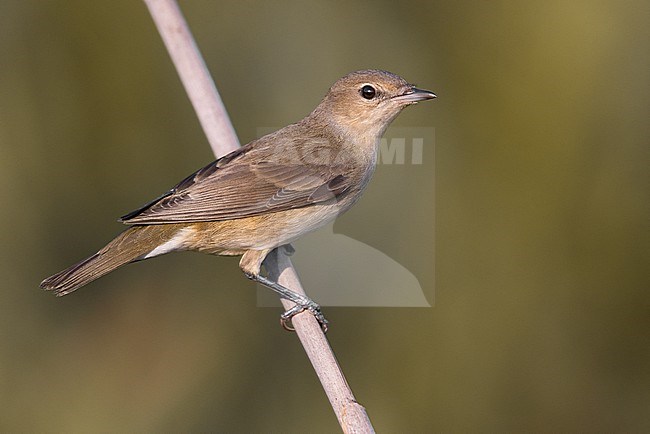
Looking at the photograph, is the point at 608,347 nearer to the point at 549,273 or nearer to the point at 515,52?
the point at 549,273

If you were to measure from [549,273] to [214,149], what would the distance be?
1.57 metres

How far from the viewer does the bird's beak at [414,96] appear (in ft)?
11.2

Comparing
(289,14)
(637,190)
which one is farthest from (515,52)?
(289,14)

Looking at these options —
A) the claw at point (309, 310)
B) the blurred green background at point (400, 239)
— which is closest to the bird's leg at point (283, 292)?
the claw at point (309, 310)

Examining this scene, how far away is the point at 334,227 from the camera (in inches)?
164

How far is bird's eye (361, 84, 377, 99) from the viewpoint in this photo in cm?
362

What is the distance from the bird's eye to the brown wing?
0.33 meters

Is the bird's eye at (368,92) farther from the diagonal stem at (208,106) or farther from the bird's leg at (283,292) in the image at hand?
the bird's leg at (283,292)

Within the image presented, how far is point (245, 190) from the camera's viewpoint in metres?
3.48

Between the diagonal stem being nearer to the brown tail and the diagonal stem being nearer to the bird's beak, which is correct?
the brown tail

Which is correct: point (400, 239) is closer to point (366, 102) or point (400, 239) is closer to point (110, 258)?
point (366, 102)

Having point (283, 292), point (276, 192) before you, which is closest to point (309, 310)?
point (283, 292)

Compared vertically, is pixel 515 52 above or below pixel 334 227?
above

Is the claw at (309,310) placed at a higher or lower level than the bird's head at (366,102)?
lower
